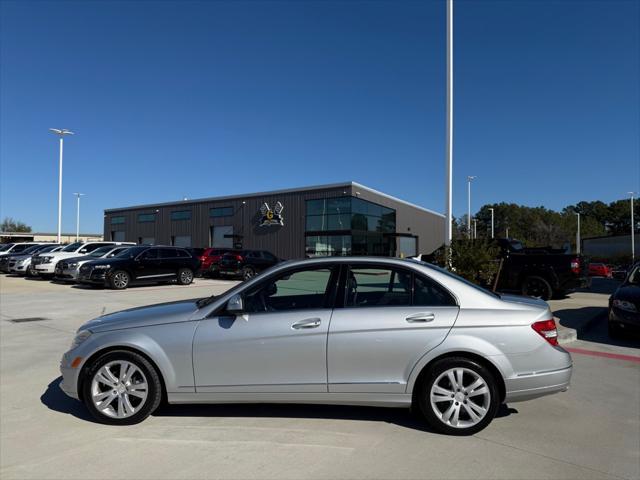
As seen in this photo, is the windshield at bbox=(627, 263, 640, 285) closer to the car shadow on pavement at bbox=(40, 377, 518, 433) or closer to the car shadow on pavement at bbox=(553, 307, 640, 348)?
the car shadow on pavement at bbox=(553, 307, 640, 348)

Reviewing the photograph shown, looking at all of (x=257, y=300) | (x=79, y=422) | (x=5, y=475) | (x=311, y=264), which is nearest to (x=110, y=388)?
(x=79, y=422)

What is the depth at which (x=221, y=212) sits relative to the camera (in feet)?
161

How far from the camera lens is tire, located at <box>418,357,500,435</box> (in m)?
4.09

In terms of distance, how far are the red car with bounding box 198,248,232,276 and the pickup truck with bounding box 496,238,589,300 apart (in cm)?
1561

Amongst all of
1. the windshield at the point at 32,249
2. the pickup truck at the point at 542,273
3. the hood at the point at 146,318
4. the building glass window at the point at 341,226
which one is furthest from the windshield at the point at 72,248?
the hood at the point at 146,318

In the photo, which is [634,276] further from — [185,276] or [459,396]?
[185,276]

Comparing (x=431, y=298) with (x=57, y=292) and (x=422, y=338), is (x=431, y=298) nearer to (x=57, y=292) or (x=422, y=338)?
(x=422, y=338)

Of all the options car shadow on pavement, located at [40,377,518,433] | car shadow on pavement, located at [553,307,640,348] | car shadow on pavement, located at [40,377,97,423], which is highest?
car shadow on pavement, located at [553,307,640,348]

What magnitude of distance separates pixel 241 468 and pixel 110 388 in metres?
1.62

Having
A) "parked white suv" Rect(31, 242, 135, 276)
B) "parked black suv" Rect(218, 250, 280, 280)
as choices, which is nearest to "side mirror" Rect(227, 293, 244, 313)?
"parked black suv" Rect(218, 250, 280, 280)

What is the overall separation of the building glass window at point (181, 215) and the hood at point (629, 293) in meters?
47.9

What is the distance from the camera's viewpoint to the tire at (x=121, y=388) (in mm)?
4293

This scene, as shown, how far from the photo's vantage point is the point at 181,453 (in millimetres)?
3766

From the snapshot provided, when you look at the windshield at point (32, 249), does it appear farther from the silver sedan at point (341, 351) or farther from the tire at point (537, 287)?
the silver sedan at point (341, 351)
